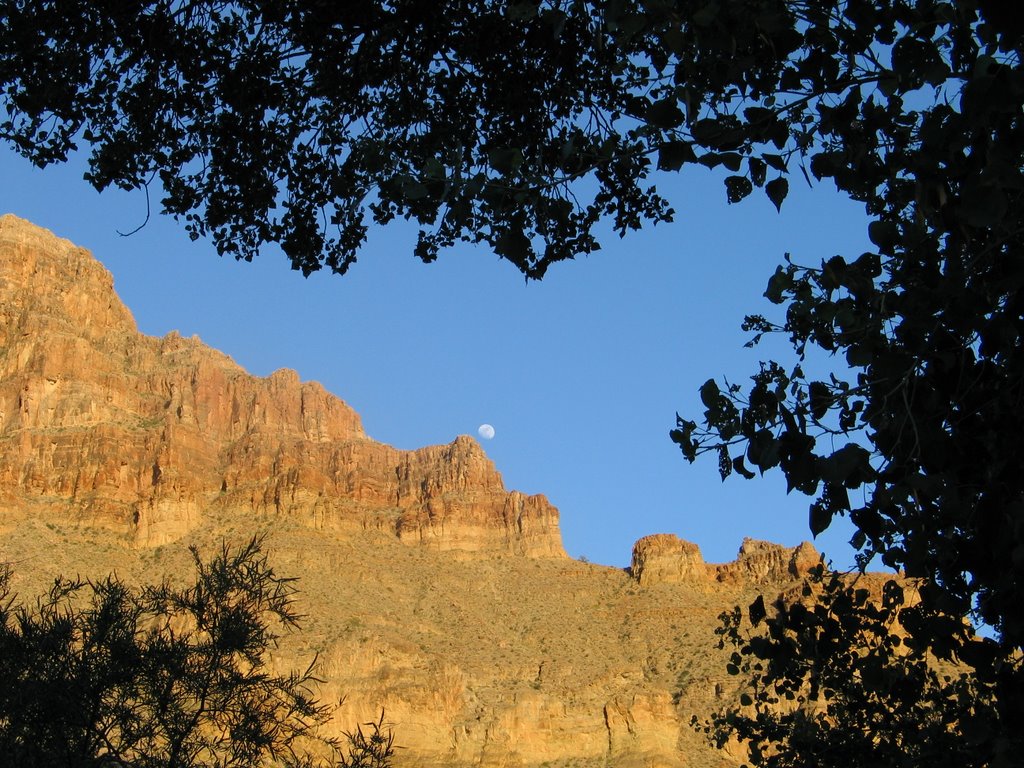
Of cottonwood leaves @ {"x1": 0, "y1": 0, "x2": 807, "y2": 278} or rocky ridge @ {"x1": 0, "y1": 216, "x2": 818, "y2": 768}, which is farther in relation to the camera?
rocky ridge @ {"x1": 0, "y1": 216, "x2": 818, "y2": 768}

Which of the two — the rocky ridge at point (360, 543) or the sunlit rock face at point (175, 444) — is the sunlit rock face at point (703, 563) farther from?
the sunlit rock face at point (175, 444)

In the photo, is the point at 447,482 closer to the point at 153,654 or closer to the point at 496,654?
the point at 496,654

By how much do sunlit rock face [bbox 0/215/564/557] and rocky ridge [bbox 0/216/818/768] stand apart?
216mm

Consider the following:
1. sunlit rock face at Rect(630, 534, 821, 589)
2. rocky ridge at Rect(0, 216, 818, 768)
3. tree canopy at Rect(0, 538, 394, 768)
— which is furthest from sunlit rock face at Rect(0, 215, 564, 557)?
tree canopy at Rect(0, 538, 394, 768)

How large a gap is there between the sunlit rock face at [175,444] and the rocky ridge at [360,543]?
0.22 m

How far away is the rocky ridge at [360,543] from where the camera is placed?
74.3 m

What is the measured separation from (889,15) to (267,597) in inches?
334

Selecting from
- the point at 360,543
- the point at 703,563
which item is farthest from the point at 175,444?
the point at 703,563

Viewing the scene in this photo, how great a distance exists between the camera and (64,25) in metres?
10.0

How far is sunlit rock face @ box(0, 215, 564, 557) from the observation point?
96.1 metres

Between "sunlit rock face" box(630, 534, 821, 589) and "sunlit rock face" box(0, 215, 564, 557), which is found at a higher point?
"sunlit rock face" box(0, 215, 564, 557)

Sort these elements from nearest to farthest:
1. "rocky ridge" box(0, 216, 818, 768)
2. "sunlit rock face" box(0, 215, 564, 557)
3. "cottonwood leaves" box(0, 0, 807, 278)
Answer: "cottonwood leaves" box(0, 0, 807, 278) → "rocky ridge" box(0, 216, 818, 768) → "sunlit rock face" box(0, 215, 564, 557)

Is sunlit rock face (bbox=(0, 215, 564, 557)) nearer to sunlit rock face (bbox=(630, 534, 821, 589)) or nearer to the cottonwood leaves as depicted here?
sunlit rock face (bbox=(630, 534, 821, 589))

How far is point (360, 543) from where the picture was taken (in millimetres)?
101938
